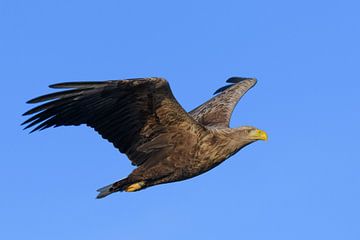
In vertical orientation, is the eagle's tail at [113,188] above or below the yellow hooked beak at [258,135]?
below

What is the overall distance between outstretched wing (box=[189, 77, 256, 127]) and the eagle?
1.67 metres

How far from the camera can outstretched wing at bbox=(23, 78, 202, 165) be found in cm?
1267

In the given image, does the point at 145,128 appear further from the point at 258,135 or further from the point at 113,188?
the point at 258,135

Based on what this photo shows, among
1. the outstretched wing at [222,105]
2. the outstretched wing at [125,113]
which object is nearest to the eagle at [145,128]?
the outstretched wing at [125,113]

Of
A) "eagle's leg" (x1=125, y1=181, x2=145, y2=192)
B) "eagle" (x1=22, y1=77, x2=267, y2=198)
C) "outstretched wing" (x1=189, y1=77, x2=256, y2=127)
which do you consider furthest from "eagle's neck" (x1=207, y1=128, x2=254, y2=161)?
"outstretched wing" (x1=189, y1=77, x2=256, y2=127)

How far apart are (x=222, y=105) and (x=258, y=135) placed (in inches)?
97.3

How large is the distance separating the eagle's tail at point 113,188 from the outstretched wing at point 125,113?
0.32 m

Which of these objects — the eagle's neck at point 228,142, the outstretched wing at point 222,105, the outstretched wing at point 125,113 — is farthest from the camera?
the outstretched wing at point 222,105

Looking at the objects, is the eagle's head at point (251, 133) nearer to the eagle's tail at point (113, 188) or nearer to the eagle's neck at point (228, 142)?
the eagle's neck at point (228, 142)

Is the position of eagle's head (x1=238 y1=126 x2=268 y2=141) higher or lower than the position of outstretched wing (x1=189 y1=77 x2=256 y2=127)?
lower

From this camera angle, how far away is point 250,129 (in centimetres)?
1386

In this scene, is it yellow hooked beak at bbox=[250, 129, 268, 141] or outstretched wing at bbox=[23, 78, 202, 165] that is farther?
yellow hooked beak at bbox=[250, 129, 268, 141]

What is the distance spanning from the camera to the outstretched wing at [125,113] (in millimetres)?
12672

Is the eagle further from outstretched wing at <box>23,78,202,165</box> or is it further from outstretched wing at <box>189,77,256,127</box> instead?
outstretched wing at <box>189,77,256,127</box>
